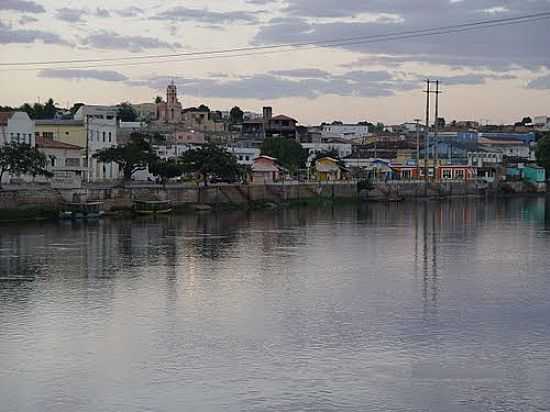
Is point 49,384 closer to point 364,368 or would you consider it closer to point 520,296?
point 364,368

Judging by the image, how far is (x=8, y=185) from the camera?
29.1 m

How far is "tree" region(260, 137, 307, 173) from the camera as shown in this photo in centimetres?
4862

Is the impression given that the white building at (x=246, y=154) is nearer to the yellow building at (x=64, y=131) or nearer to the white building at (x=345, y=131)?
the yellow building at (x=64, y=131)

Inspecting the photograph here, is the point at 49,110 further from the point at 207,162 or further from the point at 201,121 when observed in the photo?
the point at 207,162

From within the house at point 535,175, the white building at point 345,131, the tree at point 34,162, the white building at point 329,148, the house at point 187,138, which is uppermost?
the white building at point 345,131

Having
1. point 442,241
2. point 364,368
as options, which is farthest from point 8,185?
point 364,368

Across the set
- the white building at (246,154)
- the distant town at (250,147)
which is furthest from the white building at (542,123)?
the white building at (246,154)

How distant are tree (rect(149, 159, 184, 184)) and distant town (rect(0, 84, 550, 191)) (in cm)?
12

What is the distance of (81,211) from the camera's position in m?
29.0

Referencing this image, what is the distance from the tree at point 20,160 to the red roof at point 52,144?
488cm

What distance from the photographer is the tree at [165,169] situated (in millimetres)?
33594

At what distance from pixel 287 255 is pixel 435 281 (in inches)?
177

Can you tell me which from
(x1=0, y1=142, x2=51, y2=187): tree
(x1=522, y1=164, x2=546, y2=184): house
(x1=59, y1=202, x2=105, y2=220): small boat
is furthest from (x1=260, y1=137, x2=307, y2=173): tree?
(x1=0, y1=142, x2=51, y2=187): tree

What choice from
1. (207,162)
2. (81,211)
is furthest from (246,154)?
(81,211)
